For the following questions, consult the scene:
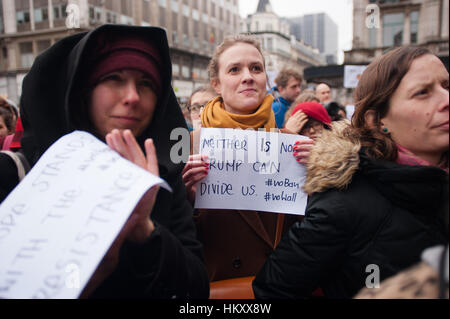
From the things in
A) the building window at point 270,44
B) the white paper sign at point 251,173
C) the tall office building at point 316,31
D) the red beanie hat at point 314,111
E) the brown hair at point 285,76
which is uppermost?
the tall office building at point 316,31

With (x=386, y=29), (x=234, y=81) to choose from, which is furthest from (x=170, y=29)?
(x=234, y=81)

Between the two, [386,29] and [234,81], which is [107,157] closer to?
[234,81]

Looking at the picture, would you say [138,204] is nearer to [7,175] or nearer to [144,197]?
[144,197]

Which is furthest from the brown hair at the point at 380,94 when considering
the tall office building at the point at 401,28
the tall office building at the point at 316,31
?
the tall office building at the point at 316,31

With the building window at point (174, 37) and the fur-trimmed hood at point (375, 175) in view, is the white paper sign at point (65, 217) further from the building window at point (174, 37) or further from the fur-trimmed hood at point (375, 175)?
the building window at point (174, 37)

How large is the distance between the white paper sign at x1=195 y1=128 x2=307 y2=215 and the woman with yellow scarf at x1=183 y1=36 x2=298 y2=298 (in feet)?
0.28

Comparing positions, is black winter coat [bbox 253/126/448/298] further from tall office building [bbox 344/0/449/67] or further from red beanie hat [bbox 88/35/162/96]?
tall office building [bbox 344/0/449/67]

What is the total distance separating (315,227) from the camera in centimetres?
137

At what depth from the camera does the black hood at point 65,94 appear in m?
1.23

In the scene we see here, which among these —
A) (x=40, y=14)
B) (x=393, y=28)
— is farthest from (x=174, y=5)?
(x=393, y=28)

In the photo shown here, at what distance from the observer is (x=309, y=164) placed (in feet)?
5.12

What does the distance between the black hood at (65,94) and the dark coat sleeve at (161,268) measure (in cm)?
27

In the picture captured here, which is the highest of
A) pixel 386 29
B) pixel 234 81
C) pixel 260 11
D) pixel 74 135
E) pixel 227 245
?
pixel 260 11
